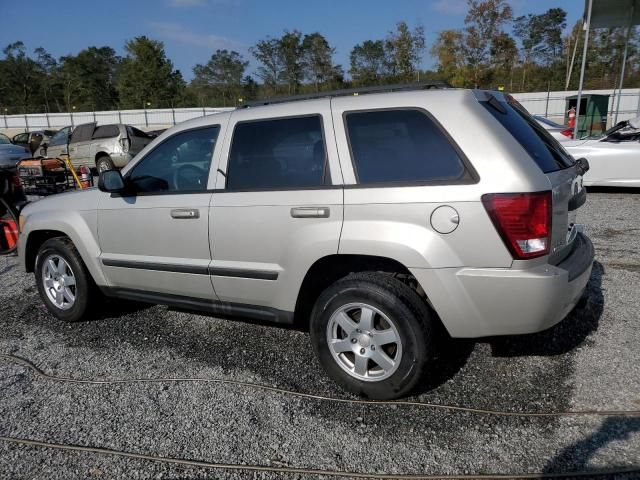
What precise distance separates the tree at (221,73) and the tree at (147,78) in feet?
25.3

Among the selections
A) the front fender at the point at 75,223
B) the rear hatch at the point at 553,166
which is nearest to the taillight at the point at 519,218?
the rear hatch at the point at 553,166

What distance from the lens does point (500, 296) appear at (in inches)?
101

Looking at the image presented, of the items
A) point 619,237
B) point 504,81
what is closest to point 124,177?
point 619,237

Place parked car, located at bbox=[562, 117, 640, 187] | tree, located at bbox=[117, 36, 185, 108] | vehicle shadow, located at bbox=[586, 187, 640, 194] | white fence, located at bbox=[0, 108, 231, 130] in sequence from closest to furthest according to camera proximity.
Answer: parked car, located at bbox=[562, 117, 640, 187] → vehicle shadow, located at bbox=[586, 187, 640, 194] → white fence, located at bbox=[0, 108, 231, 130] → tree, located at bbox=[117, 36, 185, 108]

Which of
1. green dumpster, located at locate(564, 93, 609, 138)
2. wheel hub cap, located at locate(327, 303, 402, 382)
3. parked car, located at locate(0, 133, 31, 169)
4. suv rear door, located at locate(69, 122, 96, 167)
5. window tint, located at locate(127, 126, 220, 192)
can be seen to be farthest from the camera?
green dumpster, located at locate(564, 93, 609, 138)

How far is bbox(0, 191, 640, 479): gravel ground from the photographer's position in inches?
96.9

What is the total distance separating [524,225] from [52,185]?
8.93 meters

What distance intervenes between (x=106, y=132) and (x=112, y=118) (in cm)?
3066

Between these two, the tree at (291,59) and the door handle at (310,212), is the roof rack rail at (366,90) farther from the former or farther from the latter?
the tree at (291,59)

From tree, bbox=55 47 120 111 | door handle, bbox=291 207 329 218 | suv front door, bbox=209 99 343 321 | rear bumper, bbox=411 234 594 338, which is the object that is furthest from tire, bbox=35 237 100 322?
tree, bbox=55 47 120 111

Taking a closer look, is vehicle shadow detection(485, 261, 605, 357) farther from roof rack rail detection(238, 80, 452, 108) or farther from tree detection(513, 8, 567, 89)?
tree detection(513, 8, 567, 89)

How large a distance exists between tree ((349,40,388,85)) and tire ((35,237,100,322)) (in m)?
52.7

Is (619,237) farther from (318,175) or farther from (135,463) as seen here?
(135,463)

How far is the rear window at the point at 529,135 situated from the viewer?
2.76 m
